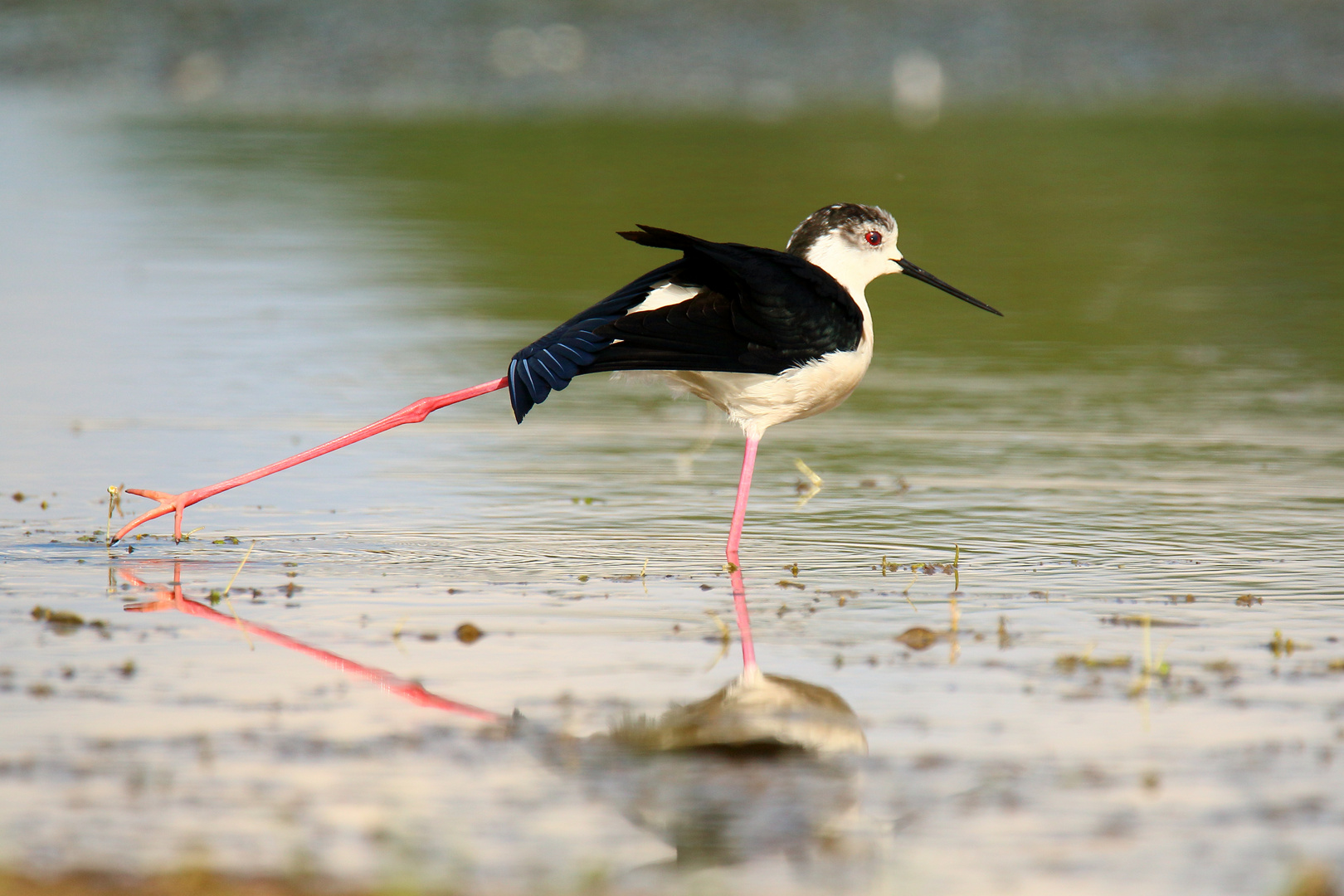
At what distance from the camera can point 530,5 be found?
35062 mm

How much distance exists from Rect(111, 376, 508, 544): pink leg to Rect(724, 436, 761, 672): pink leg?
36.0 inches

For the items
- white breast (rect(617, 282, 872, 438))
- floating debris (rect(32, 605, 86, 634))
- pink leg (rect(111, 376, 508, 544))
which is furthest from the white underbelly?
floating debris (rect(32, 605, 86, 634))

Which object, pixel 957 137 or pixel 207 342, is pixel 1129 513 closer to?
pixel 207 342

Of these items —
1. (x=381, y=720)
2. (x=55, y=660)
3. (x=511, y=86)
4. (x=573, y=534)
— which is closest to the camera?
(x=381, y=720)

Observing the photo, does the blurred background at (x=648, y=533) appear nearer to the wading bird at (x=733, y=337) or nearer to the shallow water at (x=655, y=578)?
the shallow water at (x=655, y=578)

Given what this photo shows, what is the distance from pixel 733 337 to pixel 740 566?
0.81m

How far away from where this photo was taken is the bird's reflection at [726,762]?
4.18 m

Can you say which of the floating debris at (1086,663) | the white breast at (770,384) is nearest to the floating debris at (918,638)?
the floating debris at (1086,663)

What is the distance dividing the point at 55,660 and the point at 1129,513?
13.7 feet

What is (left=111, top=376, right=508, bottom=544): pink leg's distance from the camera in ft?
22.4

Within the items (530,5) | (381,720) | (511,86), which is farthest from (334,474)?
(530,5)

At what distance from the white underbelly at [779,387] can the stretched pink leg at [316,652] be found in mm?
1825

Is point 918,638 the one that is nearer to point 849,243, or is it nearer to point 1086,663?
point 1086,663

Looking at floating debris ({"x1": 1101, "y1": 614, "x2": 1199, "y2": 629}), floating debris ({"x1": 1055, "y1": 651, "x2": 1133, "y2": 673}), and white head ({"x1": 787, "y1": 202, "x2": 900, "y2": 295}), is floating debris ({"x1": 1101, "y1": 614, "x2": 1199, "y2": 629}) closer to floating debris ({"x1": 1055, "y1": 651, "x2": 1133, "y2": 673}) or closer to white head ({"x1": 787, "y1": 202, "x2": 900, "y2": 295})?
floating debris ({"x1": 1055, "y1": 651, "x2": 1133, "y2": 673})
